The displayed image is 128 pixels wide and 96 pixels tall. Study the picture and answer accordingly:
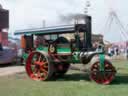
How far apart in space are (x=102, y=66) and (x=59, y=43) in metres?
2.19

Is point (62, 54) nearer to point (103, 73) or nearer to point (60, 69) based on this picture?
point (60, 69)

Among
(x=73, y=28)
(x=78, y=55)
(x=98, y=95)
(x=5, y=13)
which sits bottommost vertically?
(x=98, y=95)

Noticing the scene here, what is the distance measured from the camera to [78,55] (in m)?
12.8

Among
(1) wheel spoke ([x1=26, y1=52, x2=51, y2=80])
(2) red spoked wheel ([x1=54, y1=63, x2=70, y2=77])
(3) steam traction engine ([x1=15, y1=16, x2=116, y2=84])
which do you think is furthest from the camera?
(2) red spoked wheel ([x1=54, y1=63, x2=70, y2=77])

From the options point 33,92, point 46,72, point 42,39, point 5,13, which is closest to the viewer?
point 33,92

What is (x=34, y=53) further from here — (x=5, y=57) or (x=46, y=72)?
(x=5, y=57)

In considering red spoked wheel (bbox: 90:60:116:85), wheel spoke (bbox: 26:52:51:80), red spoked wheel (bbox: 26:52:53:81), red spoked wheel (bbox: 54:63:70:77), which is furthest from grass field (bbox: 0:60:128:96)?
red spoked wheel (bbox: 54:63:70:77)

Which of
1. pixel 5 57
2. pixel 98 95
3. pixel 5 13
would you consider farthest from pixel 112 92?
pixel 5 13

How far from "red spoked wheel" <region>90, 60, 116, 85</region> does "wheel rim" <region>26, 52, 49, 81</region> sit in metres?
1.88

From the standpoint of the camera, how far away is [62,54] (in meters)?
13.3

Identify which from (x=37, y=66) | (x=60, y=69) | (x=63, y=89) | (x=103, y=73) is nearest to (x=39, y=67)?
(x=37, y=66)

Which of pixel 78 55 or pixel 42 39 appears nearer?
pixel 78 55

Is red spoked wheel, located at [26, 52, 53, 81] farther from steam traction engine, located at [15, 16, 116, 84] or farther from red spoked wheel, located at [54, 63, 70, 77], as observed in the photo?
red spoked wheel, located at [54, 63, 70, 77]

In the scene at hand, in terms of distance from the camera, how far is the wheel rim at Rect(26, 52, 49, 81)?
13391 mm
